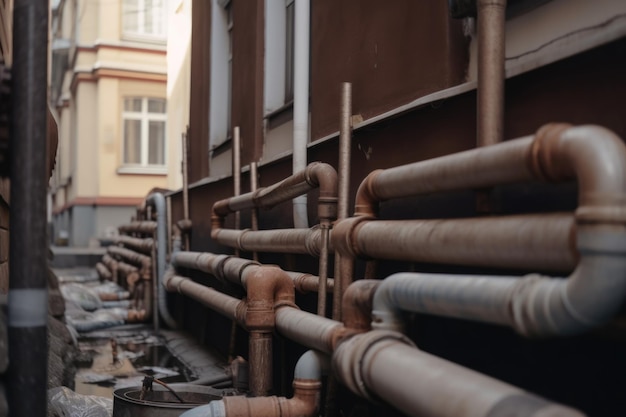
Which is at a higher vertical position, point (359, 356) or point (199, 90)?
point (199, 90)

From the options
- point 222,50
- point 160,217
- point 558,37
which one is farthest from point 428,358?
point 160,217

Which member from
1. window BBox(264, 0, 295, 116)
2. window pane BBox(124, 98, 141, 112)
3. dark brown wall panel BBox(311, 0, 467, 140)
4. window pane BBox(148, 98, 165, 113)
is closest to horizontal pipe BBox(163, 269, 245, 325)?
dark brown wall panel BBox(311, 0, 467, 140)

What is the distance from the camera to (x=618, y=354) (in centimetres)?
218

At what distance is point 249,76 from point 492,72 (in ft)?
14.3

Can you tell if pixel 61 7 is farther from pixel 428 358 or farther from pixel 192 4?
pixel 428 358

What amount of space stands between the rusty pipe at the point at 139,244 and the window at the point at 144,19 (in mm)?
9393

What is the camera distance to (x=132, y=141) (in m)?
20.7

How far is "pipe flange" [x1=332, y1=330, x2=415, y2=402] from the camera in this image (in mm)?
2547

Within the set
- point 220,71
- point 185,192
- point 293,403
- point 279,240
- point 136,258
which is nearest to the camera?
point 293,403

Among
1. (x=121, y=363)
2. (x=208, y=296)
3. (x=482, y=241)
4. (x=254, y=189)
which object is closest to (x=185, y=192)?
(x=121, y=363)

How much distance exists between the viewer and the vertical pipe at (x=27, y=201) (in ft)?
7.20

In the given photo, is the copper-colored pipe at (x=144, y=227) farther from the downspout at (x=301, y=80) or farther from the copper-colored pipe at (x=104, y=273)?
the downspout at (x=301, y=80)

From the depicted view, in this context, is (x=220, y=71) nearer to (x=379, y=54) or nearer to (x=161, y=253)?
(x=161, y=253)

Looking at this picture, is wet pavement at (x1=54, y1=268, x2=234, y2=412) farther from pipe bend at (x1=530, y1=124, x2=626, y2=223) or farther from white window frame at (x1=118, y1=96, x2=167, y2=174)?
white window frame at (x1=118, y1=96, x2=167, y2=174)
